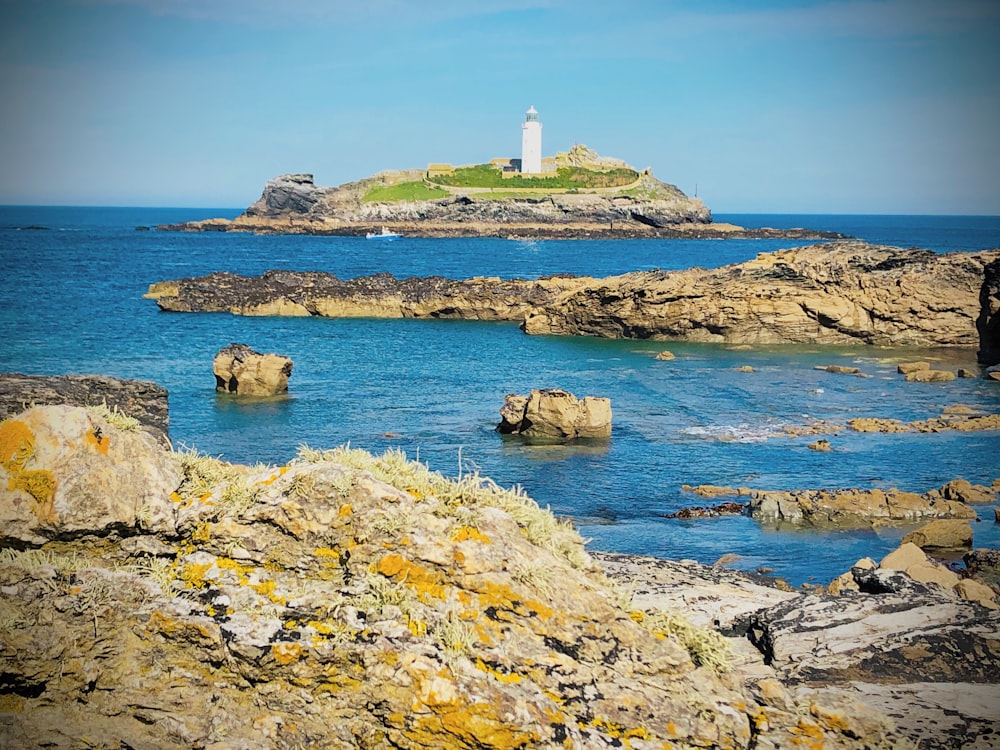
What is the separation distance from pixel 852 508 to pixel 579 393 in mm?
16569

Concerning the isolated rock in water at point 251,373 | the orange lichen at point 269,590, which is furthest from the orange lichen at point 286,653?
the isolated rock in water at point 251,373

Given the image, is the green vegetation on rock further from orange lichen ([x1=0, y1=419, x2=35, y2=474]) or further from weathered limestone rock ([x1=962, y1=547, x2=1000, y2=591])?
orange lichen ([x1=0, y1=419, x2=35, y2=474])

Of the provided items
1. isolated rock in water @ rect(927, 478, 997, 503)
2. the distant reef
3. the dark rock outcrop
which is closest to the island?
the distant reef

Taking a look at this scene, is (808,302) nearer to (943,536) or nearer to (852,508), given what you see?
(852,508)

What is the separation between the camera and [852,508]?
20.2 meters

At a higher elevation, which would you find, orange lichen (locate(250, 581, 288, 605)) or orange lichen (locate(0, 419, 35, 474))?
orange lichen (locate(0, 419, 35, 474))

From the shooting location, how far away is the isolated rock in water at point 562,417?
27688 mm

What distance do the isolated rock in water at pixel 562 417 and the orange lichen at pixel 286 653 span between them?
872 inches

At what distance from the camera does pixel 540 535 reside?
22.3ft

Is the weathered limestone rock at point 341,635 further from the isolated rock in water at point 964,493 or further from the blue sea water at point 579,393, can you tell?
the isolated rock in water at point 964,493

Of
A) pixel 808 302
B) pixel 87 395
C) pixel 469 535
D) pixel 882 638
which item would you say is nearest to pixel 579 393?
pixel 808 302

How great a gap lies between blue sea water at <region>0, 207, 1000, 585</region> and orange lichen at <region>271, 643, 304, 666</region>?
6.61ft

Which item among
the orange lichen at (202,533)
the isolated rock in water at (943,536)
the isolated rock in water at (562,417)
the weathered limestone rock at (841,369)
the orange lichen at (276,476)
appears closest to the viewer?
the orange lichen at (202,533)

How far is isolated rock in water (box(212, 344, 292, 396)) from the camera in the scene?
3384cm
